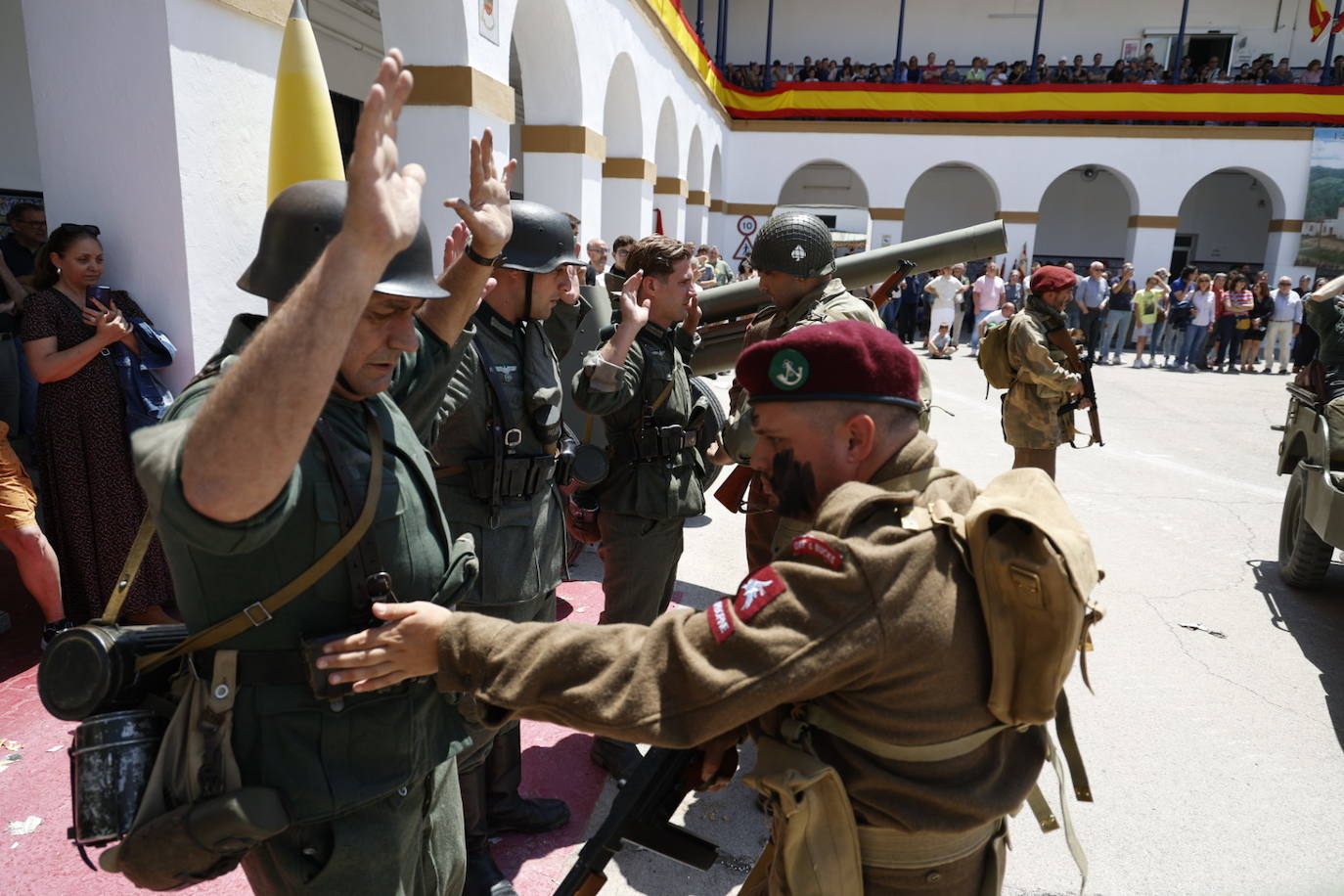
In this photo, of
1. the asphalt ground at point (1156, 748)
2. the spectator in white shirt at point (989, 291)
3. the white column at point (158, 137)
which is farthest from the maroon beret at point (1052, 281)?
the spectator in white shirt at point (989, 291)

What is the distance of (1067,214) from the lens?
28.0 metres

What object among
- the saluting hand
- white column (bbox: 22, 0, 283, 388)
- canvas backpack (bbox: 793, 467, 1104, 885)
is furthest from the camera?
white column (bbox: 22, 0, 283, 388)

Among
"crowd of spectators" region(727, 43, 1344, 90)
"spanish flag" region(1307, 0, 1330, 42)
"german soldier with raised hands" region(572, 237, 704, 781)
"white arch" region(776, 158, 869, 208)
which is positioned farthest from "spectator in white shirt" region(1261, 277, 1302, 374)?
"german soldier with raised hands" region(572, 237, 704, 781)

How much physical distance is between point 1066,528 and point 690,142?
18716 millimetres

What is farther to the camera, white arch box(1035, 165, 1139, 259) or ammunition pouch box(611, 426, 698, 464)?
white arch box(1035, 165, 1139, 259)

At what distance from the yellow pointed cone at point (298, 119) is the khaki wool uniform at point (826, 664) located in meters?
1.99

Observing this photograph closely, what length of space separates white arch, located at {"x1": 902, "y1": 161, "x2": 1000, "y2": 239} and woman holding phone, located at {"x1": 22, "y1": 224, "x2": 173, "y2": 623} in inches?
1057

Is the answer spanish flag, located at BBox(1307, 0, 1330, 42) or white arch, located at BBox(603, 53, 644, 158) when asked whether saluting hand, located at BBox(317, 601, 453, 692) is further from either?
spanish flag, located at BBox(1307, 0, 1330, 42)

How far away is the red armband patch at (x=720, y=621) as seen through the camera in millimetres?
1300

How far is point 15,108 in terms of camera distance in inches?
259

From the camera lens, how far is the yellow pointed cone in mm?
2803

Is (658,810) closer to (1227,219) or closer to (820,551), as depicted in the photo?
(820,551)

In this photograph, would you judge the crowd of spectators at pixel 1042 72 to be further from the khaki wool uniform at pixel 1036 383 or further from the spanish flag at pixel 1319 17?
the khaki wool uniform at pixel 1036 383

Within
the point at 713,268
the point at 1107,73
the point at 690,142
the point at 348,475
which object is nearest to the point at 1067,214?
the point at 1107,73
